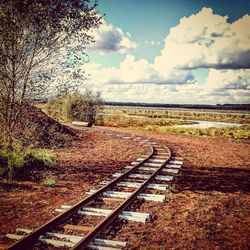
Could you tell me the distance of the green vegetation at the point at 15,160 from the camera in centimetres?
1123

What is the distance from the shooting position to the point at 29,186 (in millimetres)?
10375

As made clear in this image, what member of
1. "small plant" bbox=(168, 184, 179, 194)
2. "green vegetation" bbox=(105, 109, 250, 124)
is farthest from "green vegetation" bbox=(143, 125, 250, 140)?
"green vegetation" bbox=(105, 109, 250, 124)

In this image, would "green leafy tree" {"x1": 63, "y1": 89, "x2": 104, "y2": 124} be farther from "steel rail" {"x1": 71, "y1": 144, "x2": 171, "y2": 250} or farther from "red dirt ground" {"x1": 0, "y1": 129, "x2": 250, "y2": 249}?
"steel rail" {"x1": 71, "y1": 144, "x2": 171, "y2": 250}

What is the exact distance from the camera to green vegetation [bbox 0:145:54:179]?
11.2 meters

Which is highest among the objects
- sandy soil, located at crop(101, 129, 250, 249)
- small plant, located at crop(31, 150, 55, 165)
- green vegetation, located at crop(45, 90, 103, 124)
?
green vegetation, located at crop(45, 90, 103, 124)

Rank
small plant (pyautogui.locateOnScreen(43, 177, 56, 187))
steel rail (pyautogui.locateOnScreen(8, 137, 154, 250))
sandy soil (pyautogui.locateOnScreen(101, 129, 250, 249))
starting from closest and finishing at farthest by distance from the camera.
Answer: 1. steel rail (pyautogui.locateOnScreen(8, 137, 154, 250))
2. sandy soil (pyautogui.locateOnScreen(101, 129, 250, 249))
3. small plant (pyautogui.locateOnScreen(43, 177, 56, 187))

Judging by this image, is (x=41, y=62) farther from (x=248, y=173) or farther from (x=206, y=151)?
(x=206, y=151)

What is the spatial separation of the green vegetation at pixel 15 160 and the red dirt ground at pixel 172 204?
A: 0.61 metres

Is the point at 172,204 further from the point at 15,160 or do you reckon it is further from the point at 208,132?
the point at 208,132

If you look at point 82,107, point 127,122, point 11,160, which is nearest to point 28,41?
point 11,160

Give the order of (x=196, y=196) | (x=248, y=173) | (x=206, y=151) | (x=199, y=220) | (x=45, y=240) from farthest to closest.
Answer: (x=206, y=151) < (x=248, y=173) < (x=196, y=196) < (x=199, y=220) < (x=45, y=240)

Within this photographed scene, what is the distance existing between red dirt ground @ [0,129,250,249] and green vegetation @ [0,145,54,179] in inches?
24.0

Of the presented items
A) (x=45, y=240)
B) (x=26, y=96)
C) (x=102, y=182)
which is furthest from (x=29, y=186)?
(x=45, y=240)

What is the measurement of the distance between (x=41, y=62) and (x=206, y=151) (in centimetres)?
1290
